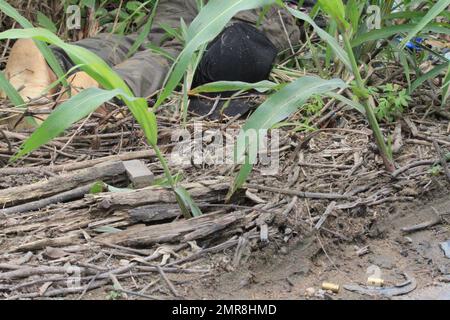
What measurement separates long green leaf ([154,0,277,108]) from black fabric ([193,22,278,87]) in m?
1.12

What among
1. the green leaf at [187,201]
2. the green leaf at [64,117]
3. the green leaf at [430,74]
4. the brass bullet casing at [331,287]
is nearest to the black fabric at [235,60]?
the green leaf at [430,74]

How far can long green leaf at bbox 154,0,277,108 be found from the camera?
177 centimetres

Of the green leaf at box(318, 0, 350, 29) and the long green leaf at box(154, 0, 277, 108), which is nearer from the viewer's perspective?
the long green leaf at box(154, 0, 277, 108)

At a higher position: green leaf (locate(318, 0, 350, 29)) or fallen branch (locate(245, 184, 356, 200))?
green leaf (locate(318, 0, 350, 29))

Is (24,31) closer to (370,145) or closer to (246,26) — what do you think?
(370,145)

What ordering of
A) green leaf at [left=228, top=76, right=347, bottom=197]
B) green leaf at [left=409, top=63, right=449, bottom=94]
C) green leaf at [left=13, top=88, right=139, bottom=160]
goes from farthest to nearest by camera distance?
green leaf at [left=409, top=63, right=449, bottom=94], green leaf at [left=228, top=76, right=347, bottom=197], green leaf at [left=13, top=88, right=139, bottom=160]

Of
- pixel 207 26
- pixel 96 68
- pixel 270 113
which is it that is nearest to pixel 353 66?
pixel 270 113

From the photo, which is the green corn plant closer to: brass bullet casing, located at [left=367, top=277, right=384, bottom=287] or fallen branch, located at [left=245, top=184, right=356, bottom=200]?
fallen branch, located at [left=245, top=184, right=356, bottom=200]

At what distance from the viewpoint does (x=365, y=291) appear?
1.72 m

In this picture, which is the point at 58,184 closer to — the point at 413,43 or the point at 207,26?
the point at 207,26

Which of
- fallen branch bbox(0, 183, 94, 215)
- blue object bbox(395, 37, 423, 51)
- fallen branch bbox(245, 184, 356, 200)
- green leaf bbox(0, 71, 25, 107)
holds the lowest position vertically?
fallen branch bbox(245, 184, 356, 200)

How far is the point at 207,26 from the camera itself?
5.91 feet

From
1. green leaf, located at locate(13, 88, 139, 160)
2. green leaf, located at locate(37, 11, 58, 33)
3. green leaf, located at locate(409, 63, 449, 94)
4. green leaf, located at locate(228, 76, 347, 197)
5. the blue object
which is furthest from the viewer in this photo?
green leaf, located at locate(37, 11, 58, 33)

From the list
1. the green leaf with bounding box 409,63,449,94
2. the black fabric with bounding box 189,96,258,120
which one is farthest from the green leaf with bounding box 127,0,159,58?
the green leaf with bounding box 409,63,449,94
